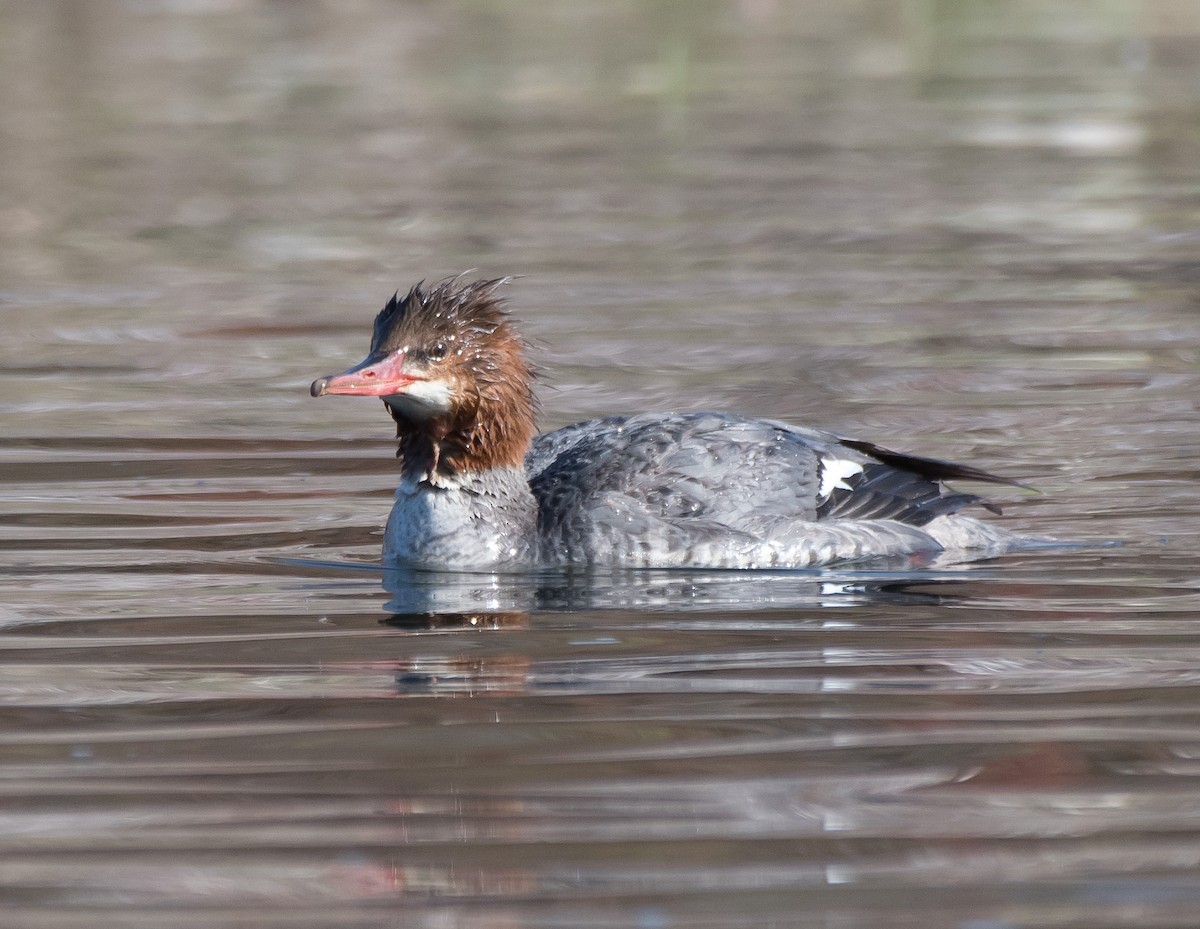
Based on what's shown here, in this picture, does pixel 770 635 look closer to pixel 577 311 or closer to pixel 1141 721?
pixel 1141 721

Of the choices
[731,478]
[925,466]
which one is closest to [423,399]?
[731,478]

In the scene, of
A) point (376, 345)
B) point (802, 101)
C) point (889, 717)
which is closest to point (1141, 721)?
point (889, 717)

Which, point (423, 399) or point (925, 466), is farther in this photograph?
point (925, 466)

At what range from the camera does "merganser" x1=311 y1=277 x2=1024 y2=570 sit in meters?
7.84

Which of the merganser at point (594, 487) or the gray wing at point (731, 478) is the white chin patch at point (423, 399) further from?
the gray wing at point (731, 478)

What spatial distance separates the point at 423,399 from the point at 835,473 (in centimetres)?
161

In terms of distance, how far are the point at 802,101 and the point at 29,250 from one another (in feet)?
30.0

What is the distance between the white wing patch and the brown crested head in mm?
1131

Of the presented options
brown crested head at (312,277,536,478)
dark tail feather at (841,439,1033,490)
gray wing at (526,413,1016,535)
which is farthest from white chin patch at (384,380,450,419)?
dark tail feather at (841,439,1033,490)

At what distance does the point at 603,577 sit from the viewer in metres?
7.75

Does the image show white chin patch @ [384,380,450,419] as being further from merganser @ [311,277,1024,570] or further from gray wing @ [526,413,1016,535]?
gray wing @ [526,413,1016,535]

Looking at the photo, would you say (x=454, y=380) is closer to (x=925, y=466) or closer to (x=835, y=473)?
(x=835, y=473)

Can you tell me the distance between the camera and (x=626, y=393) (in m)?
11.1

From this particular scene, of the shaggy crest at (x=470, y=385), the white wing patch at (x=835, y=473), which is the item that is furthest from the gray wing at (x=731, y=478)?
the shaggy crest at (x=470, y=385)
